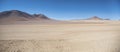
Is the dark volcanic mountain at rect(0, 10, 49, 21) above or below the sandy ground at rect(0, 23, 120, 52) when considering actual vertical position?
above

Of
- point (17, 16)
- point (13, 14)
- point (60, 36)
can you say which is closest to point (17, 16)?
point (17, 16)

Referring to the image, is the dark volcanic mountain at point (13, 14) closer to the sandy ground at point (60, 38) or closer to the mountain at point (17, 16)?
the mountain at point (17, 16)

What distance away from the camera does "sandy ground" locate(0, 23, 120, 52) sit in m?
2.53

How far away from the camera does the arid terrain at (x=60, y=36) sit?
254 centimetres

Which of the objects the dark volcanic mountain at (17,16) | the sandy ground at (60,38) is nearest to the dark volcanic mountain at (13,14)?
the dark volcanic mountain at (17,16)

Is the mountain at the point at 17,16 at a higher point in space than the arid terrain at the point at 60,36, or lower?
higher

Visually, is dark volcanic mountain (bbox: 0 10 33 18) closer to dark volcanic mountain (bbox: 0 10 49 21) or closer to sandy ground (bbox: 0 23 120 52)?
dark volcanic mountain (bbox: 0 10 49 21)

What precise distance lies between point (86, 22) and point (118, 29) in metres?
0.45

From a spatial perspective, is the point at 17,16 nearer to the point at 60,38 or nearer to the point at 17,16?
the point at 17,16

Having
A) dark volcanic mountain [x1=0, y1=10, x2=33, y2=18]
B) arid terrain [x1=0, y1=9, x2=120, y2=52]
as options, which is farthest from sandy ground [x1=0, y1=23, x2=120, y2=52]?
dark volcanic mountain [x1=0, y1=10, x2=33, y2=18]

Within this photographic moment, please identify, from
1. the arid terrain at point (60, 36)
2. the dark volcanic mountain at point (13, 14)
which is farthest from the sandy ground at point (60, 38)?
the dark volcanic mountain at point (13, 14)

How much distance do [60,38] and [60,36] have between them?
3 cm

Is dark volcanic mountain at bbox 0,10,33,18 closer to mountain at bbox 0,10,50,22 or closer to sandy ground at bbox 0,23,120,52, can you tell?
mountain at bbox 0,10,50,22

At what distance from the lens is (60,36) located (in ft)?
8.59
